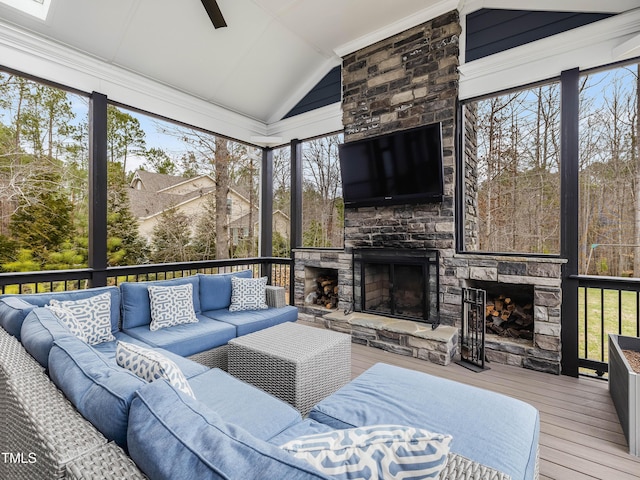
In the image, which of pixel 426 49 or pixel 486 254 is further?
pixel 426 49

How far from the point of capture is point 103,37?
3.59m

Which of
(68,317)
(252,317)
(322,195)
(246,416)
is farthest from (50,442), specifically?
(322,195)

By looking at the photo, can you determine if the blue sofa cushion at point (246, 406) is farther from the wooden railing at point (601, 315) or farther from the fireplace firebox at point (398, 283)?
the wooden railing at point (601, 315)

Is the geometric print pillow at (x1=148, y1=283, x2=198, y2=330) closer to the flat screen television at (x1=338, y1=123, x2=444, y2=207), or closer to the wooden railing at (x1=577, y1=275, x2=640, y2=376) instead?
the flat screen television at (x1=338, y1=123, x2=444, y2=207)

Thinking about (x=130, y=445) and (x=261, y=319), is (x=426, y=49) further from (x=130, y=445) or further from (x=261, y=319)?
(x=130, y=445)

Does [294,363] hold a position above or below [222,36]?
below

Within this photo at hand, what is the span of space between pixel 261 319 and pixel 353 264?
152 cm

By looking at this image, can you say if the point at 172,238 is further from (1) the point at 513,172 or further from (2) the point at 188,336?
(1) the point at 513,172

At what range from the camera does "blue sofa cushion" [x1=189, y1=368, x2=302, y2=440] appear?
1503 mm

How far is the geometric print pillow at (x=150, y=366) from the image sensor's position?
131 cm

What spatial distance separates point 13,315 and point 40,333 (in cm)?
64

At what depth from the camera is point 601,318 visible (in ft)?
10.3

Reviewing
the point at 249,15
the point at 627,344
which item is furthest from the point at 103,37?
the point at 627,344

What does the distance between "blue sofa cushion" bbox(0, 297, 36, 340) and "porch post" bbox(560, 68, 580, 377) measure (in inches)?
168
